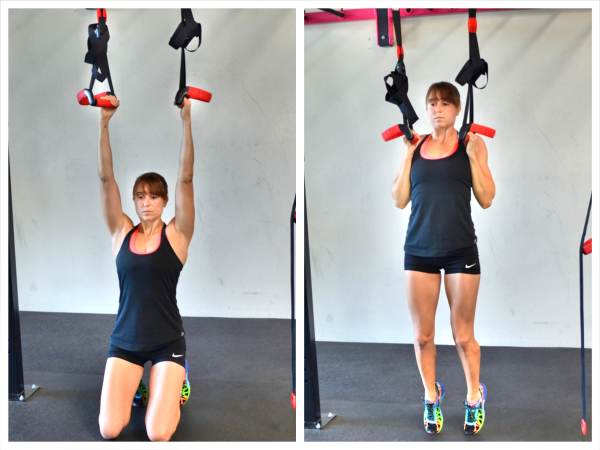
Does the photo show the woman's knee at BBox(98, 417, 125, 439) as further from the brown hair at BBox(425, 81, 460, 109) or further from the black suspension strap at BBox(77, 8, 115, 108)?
the brown hair at BBox(425, 81, 460, 109)

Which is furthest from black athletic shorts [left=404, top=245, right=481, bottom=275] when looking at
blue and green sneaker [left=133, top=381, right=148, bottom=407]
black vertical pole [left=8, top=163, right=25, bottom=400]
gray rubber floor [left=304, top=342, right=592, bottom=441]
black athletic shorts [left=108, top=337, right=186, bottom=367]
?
black vertical pole [left=8, top=163, right=25, bottom=400]

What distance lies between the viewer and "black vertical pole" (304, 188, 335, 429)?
115 inches

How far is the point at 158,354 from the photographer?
2.92 m

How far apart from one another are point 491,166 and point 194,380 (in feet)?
7.71

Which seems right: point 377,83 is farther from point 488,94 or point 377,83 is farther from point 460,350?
point 460,350

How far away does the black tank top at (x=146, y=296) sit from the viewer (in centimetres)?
284

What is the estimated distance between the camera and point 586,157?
14.2ft

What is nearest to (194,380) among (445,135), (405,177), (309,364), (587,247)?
(309,364)

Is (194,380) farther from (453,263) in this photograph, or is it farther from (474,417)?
(453,263)

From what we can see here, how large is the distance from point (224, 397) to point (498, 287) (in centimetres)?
205

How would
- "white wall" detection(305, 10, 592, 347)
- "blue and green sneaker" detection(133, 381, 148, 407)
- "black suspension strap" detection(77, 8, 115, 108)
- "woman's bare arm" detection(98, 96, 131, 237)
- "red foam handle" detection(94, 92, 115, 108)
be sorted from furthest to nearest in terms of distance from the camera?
"white wall" detection(305, 10, 592, 347), "blue and green sneaker" detection(133, 381, 148, 407), "woman's bare arm" detection(98, 96, 131, 237), "red foam handle" detection(94, 92, 115, 108), "black suspension strap" detection(77, 8, 115, 108)

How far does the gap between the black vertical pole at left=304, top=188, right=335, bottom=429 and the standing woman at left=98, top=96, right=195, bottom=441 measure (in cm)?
54

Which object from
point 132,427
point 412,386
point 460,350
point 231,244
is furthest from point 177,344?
point 231,244

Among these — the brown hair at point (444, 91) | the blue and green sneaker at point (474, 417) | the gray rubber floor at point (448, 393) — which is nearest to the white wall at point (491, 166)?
the gray rubber floor at point (448, 393)
